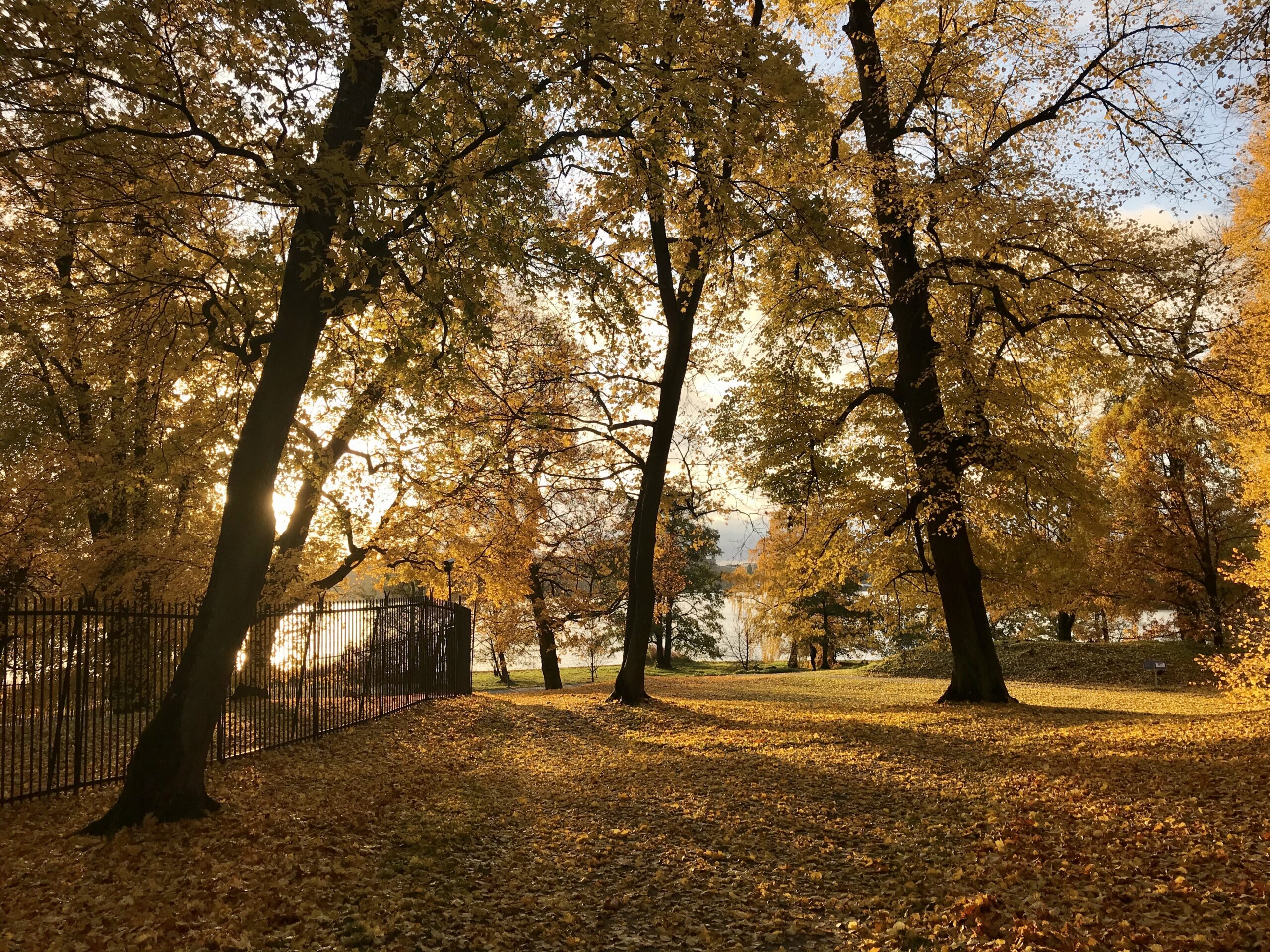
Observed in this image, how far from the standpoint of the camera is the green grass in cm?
3881

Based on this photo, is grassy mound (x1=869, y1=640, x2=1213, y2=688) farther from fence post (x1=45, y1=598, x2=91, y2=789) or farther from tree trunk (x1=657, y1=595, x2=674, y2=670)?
fence post (x1=45, y1=598, x2=91, y2=789)

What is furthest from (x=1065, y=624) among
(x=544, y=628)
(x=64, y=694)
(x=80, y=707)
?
(x=64, y=694)

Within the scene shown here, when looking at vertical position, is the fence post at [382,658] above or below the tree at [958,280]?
below

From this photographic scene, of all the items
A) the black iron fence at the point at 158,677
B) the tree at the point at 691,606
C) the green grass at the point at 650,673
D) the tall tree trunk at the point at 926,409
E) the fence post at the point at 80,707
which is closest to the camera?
the fence post at the point at 80,707

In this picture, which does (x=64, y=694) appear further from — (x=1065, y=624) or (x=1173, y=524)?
(x=1065, y=624)

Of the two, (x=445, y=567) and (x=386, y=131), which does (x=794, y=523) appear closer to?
(x=445, y=567)

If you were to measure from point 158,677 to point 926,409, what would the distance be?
1394cm

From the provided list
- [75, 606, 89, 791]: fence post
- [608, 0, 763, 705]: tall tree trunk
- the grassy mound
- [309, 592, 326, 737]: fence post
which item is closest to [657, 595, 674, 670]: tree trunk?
the grassy mound

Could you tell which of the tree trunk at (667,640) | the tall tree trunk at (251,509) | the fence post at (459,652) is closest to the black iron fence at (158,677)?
the tall tree trunk at (251,509)

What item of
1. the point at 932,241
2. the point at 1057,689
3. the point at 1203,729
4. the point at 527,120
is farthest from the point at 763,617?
the point at 527,120

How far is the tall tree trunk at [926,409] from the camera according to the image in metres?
14.0

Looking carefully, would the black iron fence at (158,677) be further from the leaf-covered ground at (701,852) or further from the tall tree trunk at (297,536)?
the leaf-covered ground at (701,852)


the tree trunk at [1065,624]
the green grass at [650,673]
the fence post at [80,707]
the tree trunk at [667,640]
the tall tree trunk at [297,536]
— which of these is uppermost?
the tall tree trunk at [297,536]

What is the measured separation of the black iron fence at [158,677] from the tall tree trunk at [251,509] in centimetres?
97
